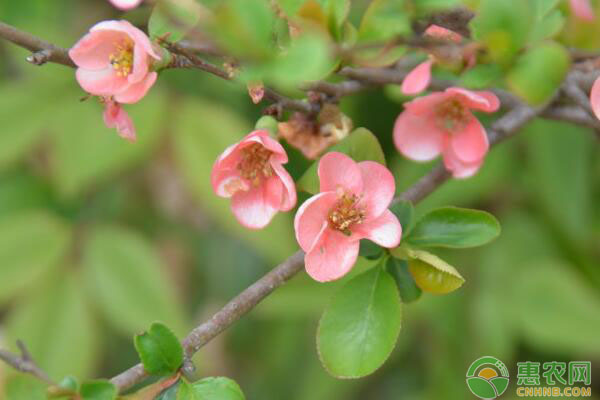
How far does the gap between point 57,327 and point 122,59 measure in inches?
30.7

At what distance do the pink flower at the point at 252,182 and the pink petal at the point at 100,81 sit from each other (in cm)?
10

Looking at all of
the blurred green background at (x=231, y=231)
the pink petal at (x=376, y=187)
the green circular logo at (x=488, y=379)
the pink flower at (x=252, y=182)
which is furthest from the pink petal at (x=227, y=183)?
the blurred green background at (x=231, y=231)

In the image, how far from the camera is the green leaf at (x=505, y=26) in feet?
1.75

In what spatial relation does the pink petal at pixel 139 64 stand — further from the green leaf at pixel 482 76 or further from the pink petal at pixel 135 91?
the green leaf at pixel 482 76

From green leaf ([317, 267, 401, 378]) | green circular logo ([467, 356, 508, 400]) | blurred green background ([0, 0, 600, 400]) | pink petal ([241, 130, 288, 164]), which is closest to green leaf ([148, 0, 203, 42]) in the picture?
pink petal ([241, 130, 288, 164])

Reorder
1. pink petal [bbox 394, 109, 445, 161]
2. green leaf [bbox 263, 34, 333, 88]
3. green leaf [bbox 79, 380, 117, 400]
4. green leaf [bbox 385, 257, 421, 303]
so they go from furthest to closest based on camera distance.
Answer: pink petal [bbox 394, 109, 445, 161]
green leaf [bbox 385, 257, 421, 303]
green leaf [bbox 79, 380, 117, 400]
green leaf [bbox 263, 34, 333, 88]

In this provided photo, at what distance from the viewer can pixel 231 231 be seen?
1.46m

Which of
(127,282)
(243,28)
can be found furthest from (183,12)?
(127,282)

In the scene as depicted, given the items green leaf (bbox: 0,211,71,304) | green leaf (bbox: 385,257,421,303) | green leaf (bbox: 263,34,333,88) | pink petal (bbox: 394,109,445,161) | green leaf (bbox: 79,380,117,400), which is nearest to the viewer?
green leaf (bbox: 263,34,333,88)

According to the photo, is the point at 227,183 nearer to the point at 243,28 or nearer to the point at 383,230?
the point at 383,230

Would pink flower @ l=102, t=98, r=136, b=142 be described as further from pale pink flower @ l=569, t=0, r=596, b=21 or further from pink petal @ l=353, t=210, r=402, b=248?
pale pink flower @ l=569, t=0, r=596, b=21

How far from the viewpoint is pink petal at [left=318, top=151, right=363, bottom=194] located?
2.06 ft

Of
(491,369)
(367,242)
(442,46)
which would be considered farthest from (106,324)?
(442,46)

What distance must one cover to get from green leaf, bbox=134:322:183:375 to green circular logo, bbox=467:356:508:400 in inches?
15.3
